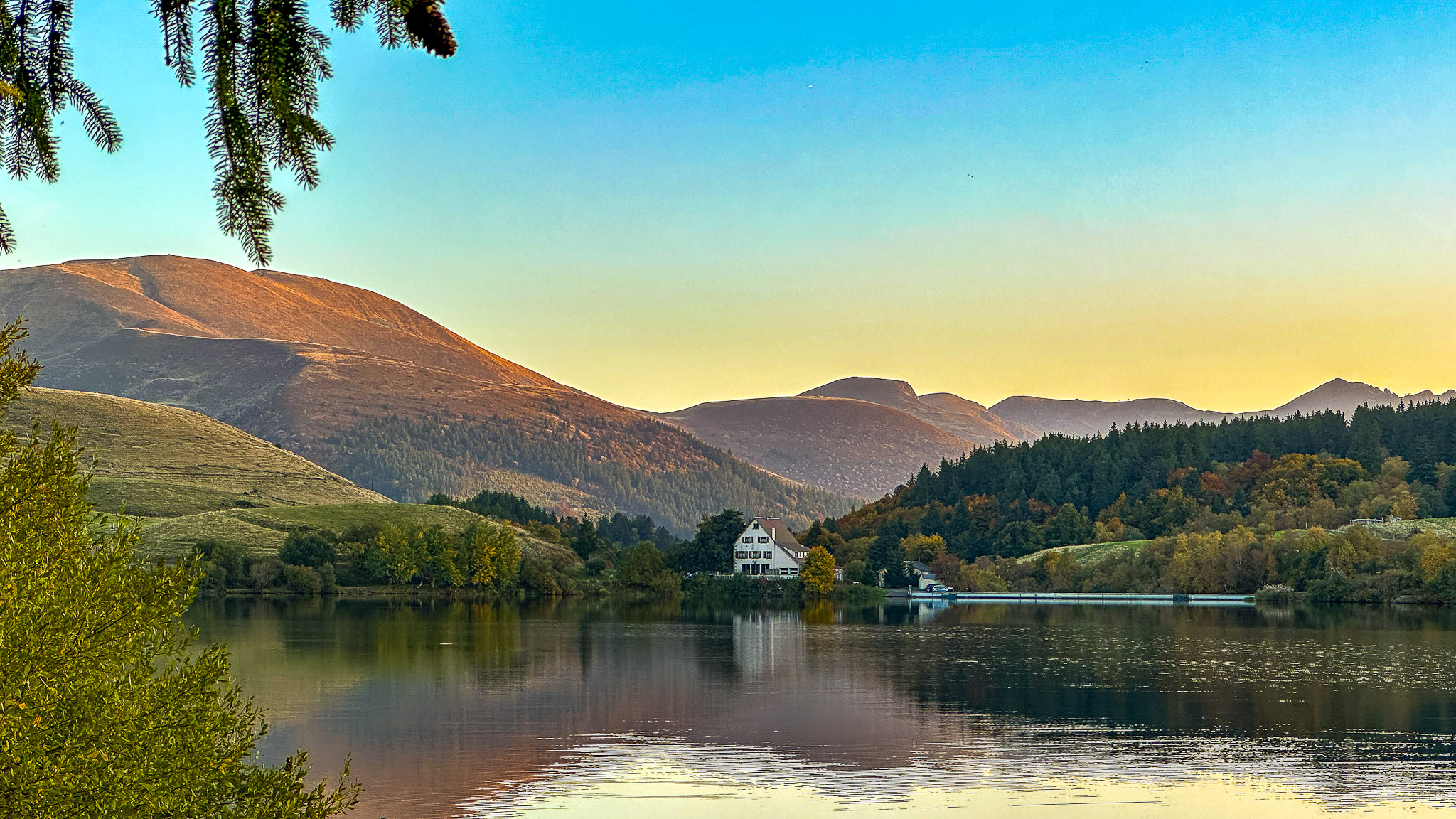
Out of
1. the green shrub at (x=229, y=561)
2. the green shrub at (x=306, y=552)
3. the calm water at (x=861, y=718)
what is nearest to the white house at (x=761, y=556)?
the green shrub at (x=306, y=552)

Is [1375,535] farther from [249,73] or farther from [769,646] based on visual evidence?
[249,73]

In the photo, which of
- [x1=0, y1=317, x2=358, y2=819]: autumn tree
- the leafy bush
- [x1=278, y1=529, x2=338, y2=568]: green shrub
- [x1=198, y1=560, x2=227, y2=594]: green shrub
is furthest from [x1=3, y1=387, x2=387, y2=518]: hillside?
[x1=0, y1=317, x2=358, y2=819]: autumn tree

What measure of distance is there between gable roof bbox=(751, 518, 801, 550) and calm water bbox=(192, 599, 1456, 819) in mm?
52236

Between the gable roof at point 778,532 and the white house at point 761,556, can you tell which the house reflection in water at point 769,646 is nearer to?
the white house at point 761,556

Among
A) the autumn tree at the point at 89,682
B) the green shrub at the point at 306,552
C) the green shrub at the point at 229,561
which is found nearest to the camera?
the autumn tree at the point at 89,682

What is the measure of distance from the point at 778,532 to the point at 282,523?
5521 cm

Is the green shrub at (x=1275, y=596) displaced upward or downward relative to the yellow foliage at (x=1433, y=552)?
downward

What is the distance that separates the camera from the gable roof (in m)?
134

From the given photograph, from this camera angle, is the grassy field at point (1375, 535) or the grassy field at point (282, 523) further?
the grassy field at point (282, 523)

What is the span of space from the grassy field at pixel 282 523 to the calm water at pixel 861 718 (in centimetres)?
4693

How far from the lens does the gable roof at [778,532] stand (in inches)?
5263

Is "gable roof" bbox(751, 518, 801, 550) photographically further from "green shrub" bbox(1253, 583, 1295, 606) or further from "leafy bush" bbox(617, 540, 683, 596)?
"green shrub" bbox(1253, 583, 1295, 606)

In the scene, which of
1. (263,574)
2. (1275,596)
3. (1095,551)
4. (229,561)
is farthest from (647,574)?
(1275,596)

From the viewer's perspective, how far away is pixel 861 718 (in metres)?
44.7
